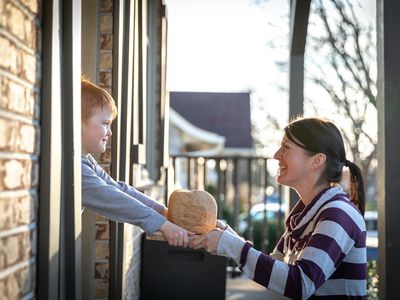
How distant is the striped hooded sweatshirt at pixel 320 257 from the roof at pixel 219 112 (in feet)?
55.7

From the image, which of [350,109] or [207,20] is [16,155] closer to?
[350,109]

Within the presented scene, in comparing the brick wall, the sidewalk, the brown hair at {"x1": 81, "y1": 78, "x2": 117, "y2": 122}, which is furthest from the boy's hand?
the sidewalk

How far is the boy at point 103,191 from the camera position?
224 centimetres

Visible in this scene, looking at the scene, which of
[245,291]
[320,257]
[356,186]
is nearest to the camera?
[320,257]

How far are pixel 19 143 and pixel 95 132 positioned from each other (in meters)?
1.00

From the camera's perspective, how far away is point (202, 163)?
22.6 ft

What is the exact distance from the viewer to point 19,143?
1.38 meters

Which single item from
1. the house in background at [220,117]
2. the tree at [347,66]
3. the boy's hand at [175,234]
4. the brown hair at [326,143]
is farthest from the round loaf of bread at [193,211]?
the house in background at [220,117]

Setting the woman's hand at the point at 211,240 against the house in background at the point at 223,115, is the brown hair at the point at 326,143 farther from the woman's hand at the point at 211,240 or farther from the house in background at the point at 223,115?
the house in background at the point at 223,115

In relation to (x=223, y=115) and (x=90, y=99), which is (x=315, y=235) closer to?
(x=90, y=99)

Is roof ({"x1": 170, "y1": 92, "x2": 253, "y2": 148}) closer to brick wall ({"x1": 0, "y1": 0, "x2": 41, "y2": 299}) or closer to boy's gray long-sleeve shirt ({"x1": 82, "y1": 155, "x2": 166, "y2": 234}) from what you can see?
boy's gray long-sleeve shirt ({"x1": 82, "y1": 155, "x2": 166, "y2": 234})

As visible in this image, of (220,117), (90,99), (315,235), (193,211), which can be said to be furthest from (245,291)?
(220,117)

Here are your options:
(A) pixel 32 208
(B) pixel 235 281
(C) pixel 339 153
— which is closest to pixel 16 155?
(A) pixel 32 208

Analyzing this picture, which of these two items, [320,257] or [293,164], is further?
[293,164]
